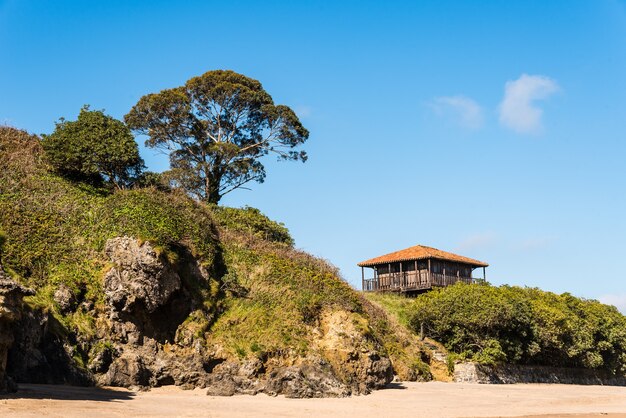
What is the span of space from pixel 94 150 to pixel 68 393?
58.5ft

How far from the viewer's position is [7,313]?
1580 cm

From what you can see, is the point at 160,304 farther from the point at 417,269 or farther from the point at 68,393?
the point at 417,269

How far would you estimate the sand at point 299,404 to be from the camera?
52.6 ft

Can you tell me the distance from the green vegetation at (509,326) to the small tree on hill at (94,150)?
2021cm

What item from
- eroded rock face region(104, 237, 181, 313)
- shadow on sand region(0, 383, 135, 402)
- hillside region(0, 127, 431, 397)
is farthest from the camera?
eroded rock face region(104, 237, 181, 313)

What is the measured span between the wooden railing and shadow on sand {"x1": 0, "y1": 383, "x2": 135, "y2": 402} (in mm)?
34507

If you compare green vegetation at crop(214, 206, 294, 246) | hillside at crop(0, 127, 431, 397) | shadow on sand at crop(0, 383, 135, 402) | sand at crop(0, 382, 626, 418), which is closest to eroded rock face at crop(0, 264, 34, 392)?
shadow on sand at crop(0, 383, 135, 402)

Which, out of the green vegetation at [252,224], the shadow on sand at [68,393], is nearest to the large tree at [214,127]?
the green vegetation at [252,224]

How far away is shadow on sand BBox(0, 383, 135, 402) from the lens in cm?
1681

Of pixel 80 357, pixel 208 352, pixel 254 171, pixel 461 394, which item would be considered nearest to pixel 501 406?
pixel 461 394

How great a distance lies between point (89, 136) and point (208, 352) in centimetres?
1496

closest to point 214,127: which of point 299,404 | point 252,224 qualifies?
point 252,224

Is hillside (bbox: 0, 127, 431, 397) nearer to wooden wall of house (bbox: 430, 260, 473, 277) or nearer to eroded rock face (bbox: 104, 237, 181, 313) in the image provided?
eroded rock face (bbox: 104, 237, 181, 313)

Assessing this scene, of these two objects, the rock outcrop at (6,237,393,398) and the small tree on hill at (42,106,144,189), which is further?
the small tree on hill at (42,106,144,189)
